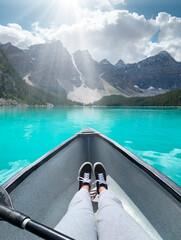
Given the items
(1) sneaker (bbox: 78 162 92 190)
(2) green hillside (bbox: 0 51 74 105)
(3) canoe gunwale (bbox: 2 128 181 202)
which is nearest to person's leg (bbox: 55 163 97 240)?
(1) sneaker (bbox: 78 162 92 190)

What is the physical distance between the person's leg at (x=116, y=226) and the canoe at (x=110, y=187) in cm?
68

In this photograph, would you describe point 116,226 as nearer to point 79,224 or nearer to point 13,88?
point 79,224

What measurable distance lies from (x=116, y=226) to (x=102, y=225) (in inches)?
6.4

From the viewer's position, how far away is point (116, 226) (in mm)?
1371

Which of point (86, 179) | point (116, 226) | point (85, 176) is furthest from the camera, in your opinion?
point (85, 176)

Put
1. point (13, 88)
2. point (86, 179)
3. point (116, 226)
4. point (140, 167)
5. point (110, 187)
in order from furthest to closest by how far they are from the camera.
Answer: point (13, 88) → point (110, 187) → point (86, 179) → point (140, 167) → point (116, 226)

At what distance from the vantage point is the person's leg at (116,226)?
4.15ft

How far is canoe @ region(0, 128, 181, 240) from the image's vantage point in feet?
5.77

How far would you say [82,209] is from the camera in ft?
5.55

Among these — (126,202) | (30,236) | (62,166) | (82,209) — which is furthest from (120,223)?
(62,166)

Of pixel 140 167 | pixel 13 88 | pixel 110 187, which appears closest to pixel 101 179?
pixel 110 187

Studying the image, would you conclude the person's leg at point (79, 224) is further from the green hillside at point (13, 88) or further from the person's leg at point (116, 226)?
the green hillside at point (13, 88)

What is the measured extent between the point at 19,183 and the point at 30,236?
0.66 meters

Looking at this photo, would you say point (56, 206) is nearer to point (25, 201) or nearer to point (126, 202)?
point (25, 201)
